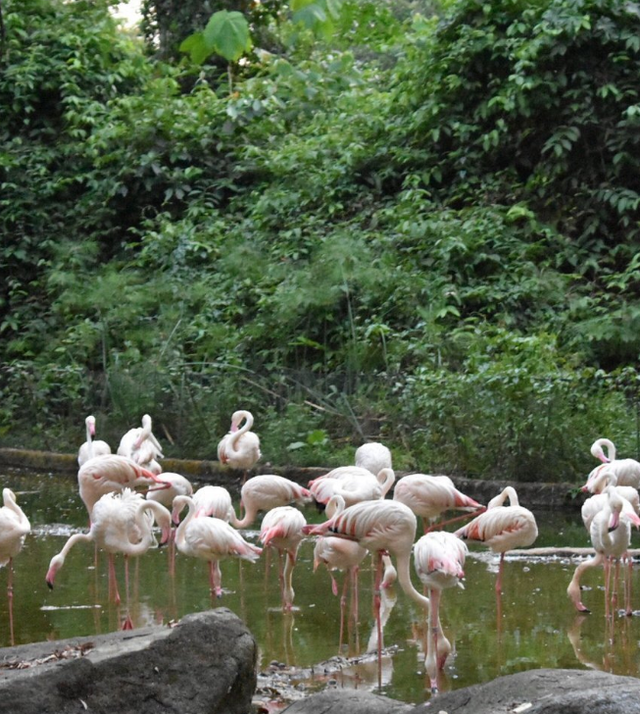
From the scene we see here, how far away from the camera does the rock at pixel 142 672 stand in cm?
411

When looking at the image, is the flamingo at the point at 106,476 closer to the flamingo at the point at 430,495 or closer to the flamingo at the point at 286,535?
the flamingo at the point at 286,535

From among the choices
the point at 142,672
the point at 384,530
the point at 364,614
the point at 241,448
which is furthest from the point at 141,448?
the point at 142,672

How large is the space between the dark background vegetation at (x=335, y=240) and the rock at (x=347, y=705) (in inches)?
239

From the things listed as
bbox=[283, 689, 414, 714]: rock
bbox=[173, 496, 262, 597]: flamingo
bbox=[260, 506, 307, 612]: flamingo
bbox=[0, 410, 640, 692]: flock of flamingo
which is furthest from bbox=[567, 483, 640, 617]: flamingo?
bbox=[283, 689, 414, 714]: rock

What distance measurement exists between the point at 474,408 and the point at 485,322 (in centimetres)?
260

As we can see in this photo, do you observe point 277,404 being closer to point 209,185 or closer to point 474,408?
point 474,408

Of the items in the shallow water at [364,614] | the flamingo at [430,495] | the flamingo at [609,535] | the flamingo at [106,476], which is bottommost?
the shallow water at [364,614]

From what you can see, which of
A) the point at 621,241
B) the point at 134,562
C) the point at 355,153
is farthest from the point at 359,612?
the point at 355,153

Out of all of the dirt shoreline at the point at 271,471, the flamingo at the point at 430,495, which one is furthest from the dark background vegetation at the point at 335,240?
the flamingo at the point at 430,495

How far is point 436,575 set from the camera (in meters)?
5.34

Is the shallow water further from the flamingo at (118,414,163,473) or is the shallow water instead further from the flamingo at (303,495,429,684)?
the flamingo at (118,414,163,473)

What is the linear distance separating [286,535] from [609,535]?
1834 mm

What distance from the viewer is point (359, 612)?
663 cm

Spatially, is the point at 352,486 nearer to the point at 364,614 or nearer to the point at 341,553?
the point at 364,614
